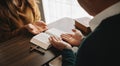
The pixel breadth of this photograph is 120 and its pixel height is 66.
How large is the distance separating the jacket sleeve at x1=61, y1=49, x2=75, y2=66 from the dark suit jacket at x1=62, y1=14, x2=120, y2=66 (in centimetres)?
48

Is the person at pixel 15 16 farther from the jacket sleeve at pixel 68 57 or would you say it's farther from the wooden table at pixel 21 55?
the jacket sleeve at pixel 68 57

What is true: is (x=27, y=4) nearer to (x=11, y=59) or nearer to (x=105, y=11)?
(x=11, y=59)

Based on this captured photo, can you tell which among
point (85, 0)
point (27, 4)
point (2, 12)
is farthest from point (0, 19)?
point (85, 0)

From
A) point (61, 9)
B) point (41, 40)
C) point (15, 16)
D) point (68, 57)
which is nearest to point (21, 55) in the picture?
point (41, 40)

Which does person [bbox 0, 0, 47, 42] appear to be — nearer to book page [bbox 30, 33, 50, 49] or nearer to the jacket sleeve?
book page [bbox 30, 33, 50, 49]

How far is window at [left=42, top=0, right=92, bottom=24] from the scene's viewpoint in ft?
8.61

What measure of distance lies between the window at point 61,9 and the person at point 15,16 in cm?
74

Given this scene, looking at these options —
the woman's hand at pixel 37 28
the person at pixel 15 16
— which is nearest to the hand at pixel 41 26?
the woman's hand at pixel 37 28

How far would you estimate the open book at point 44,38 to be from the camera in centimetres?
137

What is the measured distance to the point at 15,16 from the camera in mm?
1912

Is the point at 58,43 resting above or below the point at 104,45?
below

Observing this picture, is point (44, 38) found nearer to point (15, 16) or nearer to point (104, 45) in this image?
point (15, 16)

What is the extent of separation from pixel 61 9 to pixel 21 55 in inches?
65.1

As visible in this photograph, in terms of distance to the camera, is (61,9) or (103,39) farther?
(61,9)
